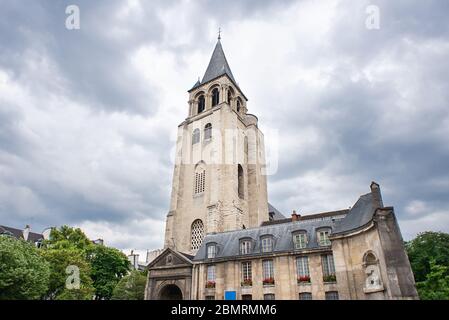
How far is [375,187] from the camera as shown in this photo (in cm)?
1623

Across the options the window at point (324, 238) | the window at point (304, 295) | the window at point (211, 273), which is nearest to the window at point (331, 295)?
the window at point (304, 295)

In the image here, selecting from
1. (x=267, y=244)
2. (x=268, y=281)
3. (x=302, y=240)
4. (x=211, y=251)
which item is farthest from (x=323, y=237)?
(x=211, y=251)

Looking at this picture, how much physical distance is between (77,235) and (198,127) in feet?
62.9

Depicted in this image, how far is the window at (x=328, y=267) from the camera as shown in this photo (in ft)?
56.6

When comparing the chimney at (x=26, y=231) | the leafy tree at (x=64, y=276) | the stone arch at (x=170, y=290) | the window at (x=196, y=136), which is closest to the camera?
the stone arch at (x=170, y=290)

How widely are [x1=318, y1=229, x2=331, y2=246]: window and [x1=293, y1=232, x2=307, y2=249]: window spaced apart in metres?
0.96

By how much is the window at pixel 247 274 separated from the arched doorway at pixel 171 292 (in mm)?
6199

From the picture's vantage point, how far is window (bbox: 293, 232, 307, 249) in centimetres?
1922

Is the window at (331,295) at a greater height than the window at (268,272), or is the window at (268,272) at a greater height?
the window at (268,272)

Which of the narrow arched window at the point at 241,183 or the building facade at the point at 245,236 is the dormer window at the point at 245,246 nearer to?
the building facade at the point at 245,236

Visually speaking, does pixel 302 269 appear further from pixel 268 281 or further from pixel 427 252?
pixel 427 252

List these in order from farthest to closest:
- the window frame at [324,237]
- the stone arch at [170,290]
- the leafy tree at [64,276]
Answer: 1. the leafy tree at [64,276]
2. the stone arch at [170,290]
3. the window frame at [324,237]
